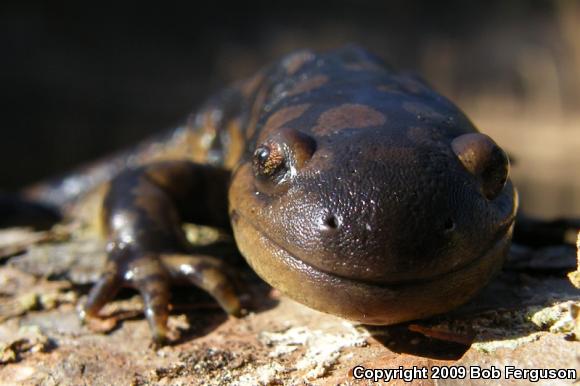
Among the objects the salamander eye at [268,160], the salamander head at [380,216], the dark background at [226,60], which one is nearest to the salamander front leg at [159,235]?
the salamander head at [380,216]

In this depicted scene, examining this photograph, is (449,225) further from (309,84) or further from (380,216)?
(309,84)

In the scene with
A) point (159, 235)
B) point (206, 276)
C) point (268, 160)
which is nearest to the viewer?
point (268, 160)

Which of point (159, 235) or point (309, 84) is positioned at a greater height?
point (309, 84)

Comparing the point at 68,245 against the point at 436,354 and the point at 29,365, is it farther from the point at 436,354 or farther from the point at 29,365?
the point at 436,354

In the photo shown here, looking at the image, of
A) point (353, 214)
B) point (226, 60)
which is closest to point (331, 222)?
point (353, 214)

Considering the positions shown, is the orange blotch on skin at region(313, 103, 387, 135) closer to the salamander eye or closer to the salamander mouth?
the salamander eye

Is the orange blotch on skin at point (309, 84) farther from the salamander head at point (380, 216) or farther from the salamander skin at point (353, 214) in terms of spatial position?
the salamander head at point (380, 216)

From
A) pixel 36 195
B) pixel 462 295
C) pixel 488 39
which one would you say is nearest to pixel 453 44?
pixel 488 39
